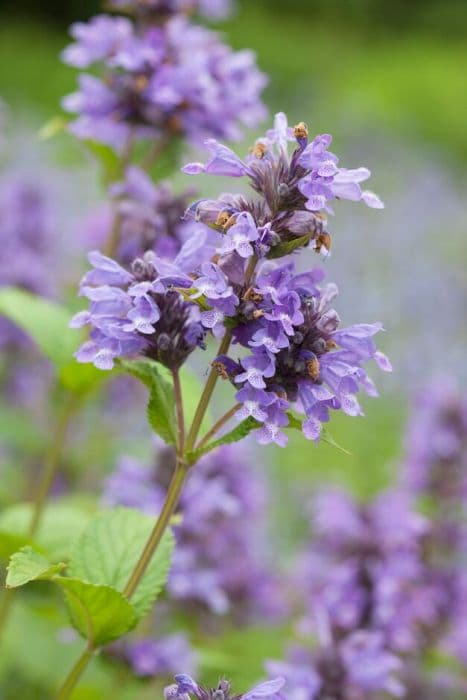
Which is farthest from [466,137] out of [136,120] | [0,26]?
Answer: [136,120]

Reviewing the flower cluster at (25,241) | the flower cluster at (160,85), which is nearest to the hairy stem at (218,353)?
the flower cluster at (160,85)

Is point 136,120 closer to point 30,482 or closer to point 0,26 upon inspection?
point 30,482

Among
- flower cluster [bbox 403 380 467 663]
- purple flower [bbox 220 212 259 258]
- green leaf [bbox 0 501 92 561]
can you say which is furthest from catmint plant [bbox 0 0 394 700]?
flower cluster [bbox 403 380 467 663]

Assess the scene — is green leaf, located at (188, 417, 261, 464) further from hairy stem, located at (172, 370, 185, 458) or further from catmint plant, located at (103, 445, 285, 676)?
catmint plant, located at (103, 445, 285, 676)

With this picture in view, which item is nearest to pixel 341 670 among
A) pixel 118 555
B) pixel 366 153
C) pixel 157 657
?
pixel 157 657

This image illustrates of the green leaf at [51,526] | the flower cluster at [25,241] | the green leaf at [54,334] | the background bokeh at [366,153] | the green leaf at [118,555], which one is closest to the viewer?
the green leaf at [118,555]

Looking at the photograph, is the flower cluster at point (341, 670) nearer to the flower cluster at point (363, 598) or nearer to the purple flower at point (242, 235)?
the flower cluster at point (363, 598)
